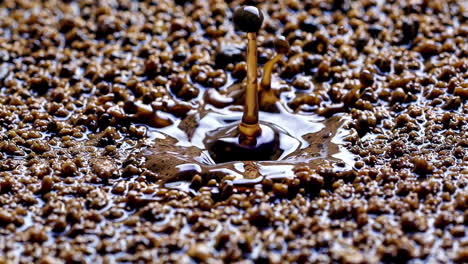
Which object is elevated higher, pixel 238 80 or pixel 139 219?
pixel 238 80

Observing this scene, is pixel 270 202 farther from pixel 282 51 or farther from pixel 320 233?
pixel 282 51

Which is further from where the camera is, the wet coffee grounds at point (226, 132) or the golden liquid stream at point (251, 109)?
the golden liquid stream at point (251, 109)

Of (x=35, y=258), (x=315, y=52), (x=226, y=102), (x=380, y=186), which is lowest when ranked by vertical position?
(x=35, y=258)

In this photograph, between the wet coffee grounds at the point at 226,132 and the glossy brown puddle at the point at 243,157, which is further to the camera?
the glossy brown puddle at the point at 243,157

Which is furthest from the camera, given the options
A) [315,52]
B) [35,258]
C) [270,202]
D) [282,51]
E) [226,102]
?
[315,52]

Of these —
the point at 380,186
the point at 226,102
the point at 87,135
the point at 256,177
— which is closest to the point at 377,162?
the point at 380,186

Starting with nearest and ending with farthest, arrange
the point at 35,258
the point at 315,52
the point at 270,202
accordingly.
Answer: the point at 35,258
the point at 270,202
the point at 315,52

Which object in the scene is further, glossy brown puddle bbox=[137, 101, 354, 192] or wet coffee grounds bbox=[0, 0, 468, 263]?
glossy brown puddle bbox=[137, 101, 354, 192]

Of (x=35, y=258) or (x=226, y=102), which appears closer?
(x=35, y=258)
